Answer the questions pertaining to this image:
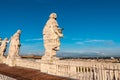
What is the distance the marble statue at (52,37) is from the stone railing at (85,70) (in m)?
0.84

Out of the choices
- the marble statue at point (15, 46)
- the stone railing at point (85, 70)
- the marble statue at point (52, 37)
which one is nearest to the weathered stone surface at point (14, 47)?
the marble statue at point (15, 46)

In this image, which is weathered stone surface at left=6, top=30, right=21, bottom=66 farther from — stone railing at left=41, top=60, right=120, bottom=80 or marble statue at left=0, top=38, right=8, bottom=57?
stone railing at left=41, top=60, right=120, bottom=80

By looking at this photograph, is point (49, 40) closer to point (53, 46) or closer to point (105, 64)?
point (53, 46)

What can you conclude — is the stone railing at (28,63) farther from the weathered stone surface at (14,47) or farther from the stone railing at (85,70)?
the stone railing at (85,70)

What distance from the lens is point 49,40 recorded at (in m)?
17.5

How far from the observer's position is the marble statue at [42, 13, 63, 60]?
17.2 metres

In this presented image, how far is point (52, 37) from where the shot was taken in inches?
677

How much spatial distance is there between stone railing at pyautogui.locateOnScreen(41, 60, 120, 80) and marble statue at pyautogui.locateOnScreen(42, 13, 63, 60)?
84 centimetres

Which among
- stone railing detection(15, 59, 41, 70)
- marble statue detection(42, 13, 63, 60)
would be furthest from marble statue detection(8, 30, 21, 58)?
marble statue detection(42, 13, 63, 60)

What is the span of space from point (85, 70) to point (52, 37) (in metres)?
5.27

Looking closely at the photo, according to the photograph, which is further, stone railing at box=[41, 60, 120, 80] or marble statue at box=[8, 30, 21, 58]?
marble statue at box=[8, 30, 21, 58]

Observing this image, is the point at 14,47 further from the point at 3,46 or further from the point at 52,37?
the point at 52,37

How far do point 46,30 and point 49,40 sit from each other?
86 cm

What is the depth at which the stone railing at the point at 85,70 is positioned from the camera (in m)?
10.5
